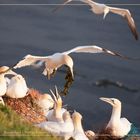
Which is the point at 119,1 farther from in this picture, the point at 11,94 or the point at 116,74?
the point at 11,94

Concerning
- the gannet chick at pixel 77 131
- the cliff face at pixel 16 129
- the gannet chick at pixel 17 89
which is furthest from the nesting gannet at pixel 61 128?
the gannet chick at pixel 17 89

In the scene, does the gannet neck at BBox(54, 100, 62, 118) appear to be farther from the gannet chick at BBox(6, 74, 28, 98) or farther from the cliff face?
the cliff face

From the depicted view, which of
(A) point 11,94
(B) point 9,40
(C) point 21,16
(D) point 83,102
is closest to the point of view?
(A) point 11,94

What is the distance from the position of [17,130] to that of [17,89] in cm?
245

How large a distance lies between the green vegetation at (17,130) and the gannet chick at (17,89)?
2.04 metres

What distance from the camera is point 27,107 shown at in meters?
8.05

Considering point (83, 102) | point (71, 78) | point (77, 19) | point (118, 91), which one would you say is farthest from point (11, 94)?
point (77, 19)

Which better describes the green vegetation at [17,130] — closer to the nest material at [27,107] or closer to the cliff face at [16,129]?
the cliff face at [16,129]

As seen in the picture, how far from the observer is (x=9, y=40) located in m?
13.1

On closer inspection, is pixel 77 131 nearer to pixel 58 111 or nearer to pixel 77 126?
pixel 77 126

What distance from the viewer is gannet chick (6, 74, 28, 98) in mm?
7988

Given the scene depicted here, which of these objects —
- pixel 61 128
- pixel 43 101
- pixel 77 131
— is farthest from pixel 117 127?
pixel 61 128

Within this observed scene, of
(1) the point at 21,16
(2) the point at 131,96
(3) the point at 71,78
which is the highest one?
(3) the point at 71,78

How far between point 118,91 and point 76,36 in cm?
162
